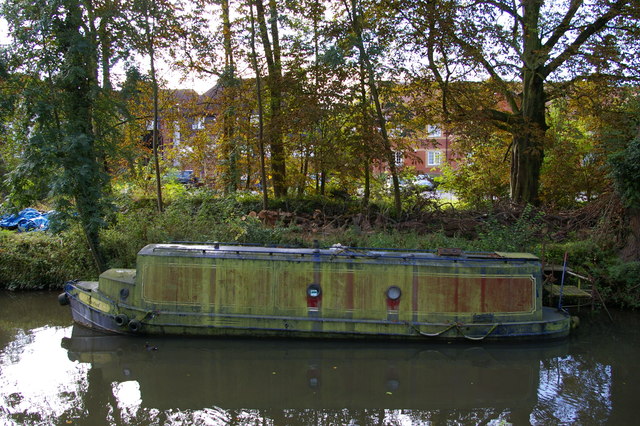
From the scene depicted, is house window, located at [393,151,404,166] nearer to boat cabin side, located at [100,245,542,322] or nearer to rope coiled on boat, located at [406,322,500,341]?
boat cabin side, located at [100,245,542,322]

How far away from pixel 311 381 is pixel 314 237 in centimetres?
615

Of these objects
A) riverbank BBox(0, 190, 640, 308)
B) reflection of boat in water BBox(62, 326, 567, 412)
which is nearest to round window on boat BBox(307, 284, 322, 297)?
reflection of boat in water BBox(62, 326, 567, 412)

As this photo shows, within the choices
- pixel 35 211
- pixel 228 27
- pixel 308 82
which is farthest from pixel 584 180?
pixel 35 211

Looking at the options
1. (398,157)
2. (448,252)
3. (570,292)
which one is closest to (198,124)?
(398,157)

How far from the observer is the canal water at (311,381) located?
283 inches

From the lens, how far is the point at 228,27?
54.0 feet

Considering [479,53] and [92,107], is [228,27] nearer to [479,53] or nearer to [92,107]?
[92,107]

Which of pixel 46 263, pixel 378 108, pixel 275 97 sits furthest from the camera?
pixel 275 97

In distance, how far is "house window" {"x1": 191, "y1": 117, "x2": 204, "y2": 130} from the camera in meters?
18.8

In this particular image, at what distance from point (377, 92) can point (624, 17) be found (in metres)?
7.66

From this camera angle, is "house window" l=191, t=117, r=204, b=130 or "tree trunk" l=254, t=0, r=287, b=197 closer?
"tree trunk" l=254, t=0, r=287, b=197

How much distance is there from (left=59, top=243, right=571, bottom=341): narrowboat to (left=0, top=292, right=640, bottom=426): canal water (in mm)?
332

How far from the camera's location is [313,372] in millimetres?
8648

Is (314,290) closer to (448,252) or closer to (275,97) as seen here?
(448,252)
